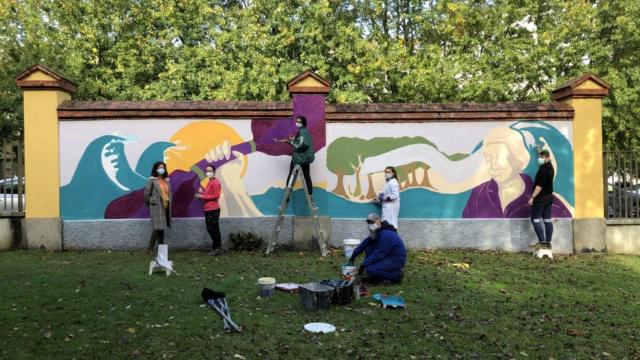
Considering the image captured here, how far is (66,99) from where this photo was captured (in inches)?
382

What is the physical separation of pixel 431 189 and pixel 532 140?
2.24 metres

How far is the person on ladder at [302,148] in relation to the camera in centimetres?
909

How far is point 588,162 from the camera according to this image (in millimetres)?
9883

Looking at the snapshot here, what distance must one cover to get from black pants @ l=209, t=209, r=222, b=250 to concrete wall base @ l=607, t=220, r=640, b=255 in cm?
773

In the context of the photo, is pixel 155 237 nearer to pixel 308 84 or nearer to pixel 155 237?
pixel 155 237

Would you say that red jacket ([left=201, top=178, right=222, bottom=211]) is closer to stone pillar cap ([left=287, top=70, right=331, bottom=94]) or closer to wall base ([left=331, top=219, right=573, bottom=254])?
stone pillar cap ([left=287, top=70, right=331, bottom=94])

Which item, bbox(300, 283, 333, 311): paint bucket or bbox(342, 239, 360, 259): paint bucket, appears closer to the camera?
bbox(300, 283, 333, 311): paint bucket

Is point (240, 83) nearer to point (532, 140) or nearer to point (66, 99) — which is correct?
point (66, 99)

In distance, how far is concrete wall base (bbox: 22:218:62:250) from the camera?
9.19 m

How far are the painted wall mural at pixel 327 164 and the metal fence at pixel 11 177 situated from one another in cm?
85

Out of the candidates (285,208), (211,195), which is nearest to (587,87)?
(285,208)

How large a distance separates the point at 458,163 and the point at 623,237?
3724 millimetres

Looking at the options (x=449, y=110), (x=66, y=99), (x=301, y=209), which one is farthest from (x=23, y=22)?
(x=449, y=110)

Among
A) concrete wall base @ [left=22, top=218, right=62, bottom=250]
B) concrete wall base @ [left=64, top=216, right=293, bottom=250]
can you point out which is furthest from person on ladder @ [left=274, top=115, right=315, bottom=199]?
concrete wall base @ [left=22, top=218, right=62, bottom=250]
